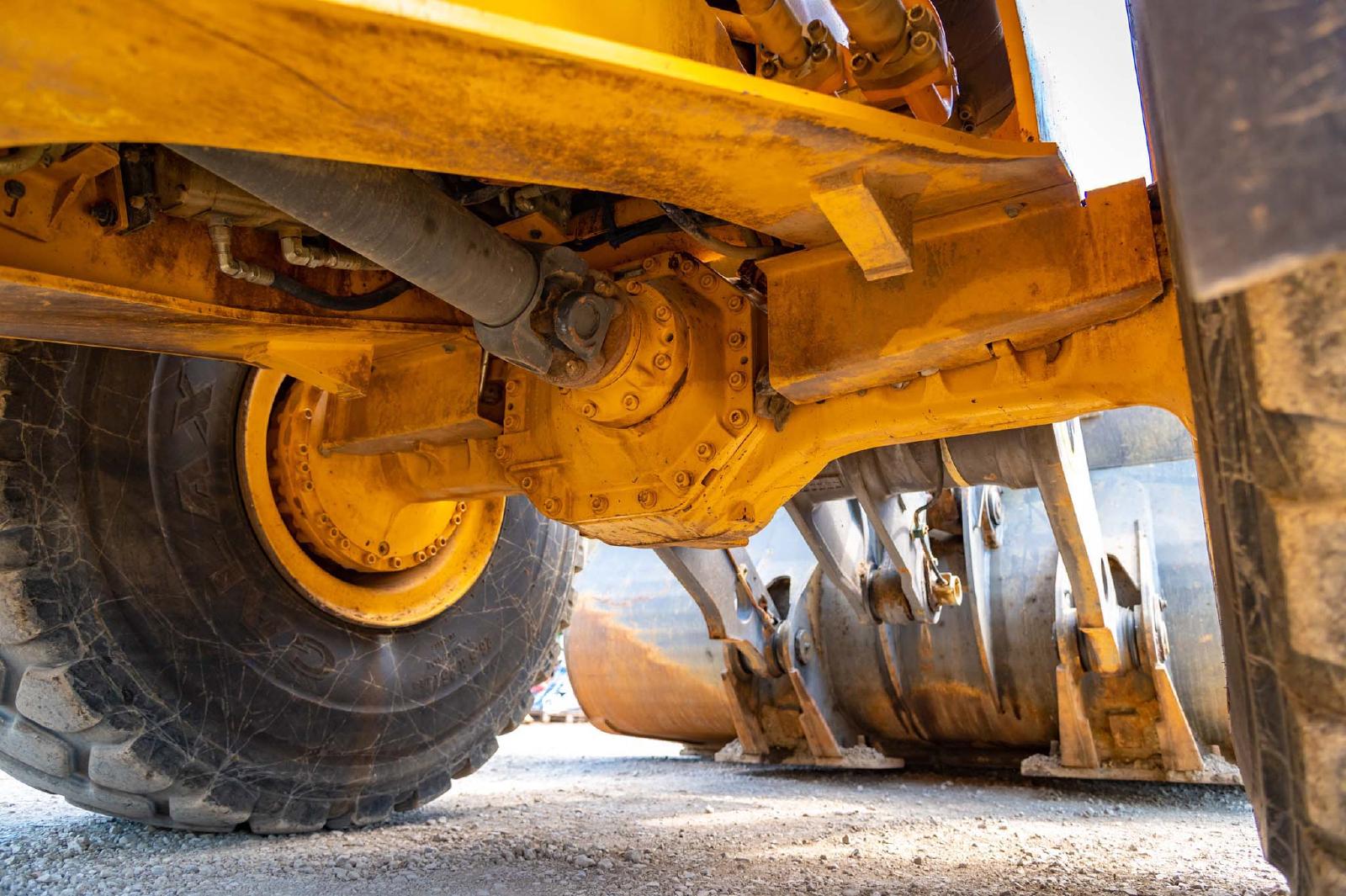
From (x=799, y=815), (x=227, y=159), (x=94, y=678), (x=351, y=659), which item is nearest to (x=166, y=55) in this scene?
(x=227, y=159)

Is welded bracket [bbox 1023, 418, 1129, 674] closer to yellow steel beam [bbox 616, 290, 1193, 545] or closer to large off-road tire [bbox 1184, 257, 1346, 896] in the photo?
yellow steel beam [bbox 616, 290, 1193, 545]

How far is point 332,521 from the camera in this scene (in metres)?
2.64

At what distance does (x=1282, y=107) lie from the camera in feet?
2.15

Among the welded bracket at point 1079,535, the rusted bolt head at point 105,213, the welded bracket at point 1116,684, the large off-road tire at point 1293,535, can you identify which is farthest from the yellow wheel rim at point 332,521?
the large off-road tire at point 1293,535

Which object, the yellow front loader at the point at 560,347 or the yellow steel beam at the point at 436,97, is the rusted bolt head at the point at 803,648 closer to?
the yellow front loader at the point at 560,347

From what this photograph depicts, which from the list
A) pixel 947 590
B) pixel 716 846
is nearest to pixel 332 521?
pixel 716 846

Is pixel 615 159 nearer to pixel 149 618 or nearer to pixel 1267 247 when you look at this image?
pixel 1267 247

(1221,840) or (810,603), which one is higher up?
(810,603)

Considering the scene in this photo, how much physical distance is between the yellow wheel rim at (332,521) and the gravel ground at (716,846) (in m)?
0.60

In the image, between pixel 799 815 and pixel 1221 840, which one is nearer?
pixel 1221 840

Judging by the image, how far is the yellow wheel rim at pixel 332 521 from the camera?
251cm

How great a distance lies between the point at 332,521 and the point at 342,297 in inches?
29.9

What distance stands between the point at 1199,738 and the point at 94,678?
127 inches

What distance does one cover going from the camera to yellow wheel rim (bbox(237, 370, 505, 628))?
2.51m
